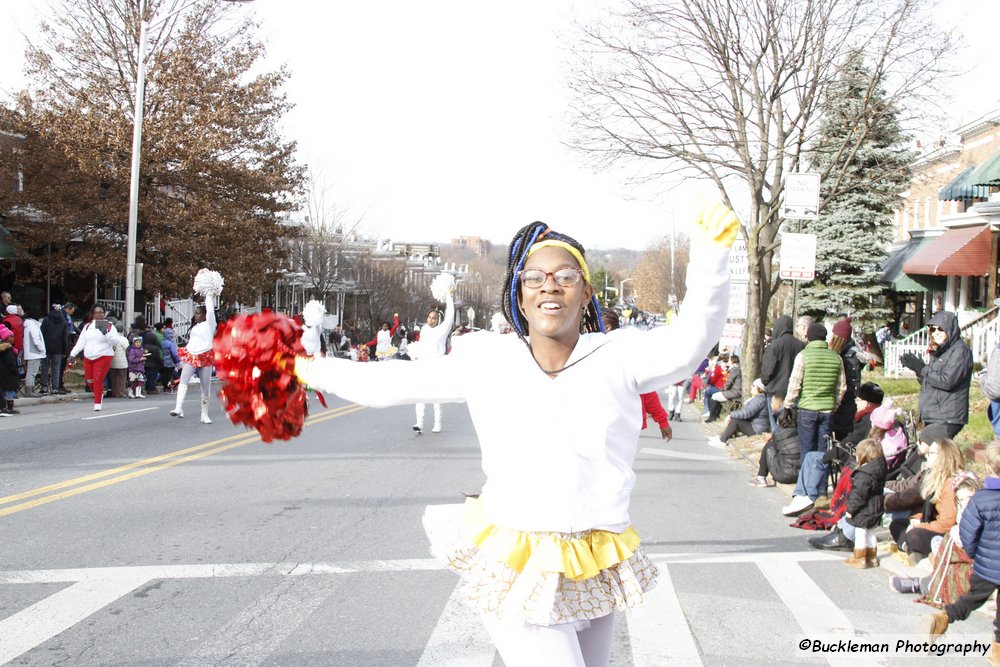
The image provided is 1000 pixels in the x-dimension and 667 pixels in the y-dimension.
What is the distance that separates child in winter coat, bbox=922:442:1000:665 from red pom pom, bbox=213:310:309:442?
3682 mm

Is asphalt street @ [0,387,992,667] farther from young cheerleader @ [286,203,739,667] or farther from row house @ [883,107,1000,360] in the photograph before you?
row house @ [883,107,1000,360]

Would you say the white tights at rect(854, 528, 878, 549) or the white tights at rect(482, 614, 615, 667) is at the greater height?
the white tights at rect(482, 614, 615, 667)

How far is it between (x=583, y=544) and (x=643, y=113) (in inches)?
592

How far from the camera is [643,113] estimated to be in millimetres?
17000

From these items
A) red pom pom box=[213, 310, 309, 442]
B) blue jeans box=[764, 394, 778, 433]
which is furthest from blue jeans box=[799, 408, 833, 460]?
red pom pom box=[213, 310, 309, 442]

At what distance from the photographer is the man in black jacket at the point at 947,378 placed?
27.7 feet

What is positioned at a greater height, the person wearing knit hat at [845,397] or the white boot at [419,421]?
the person wearing knit hat at [845,397]

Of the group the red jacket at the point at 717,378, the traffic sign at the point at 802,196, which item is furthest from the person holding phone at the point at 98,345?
the traffic sign at the point at 802,196

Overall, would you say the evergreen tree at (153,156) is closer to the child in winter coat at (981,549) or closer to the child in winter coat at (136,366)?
the child in winter coat at (136,366)

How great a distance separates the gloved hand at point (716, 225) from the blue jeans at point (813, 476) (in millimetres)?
6526

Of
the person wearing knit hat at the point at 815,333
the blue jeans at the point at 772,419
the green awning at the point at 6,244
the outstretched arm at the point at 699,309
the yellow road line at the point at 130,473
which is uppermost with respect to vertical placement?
the green awning at the point at 6,244

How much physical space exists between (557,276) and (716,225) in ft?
1.70

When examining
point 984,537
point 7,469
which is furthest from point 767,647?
point 7,469

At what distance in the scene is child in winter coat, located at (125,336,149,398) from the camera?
2031 centimetres
